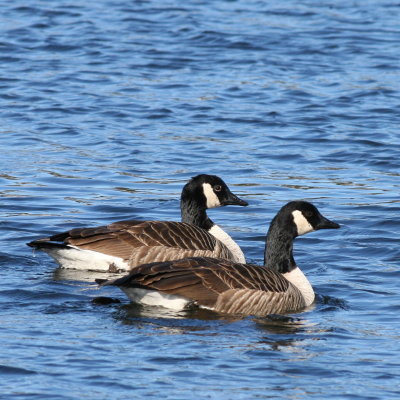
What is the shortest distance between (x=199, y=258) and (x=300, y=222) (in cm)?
150

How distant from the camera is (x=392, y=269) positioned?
12.8 metres

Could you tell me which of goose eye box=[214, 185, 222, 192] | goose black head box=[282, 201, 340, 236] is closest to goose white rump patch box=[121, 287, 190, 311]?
goose black head box=[282, 201, 340, 236]

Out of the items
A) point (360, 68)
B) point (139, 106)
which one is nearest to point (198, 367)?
point (139, 106)

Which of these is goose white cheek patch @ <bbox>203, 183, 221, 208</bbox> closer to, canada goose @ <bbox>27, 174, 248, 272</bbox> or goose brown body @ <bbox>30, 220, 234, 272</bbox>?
canada goose @ <bbox>27, 174, 248, 272</bbox>

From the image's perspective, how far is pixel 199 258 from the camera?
11.1m

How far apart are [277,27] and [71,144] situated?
11017mm

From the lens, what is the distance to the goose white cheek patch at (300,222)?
11.9 m

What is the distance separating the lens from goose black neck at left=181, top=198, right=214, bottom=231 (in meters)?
13.6

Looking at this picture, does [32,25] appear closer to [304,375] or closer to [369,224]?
[369,224]

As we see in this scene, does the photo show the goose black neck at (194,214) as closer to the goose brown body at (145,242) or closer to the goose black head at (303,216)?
the goose brown body at (145,242)

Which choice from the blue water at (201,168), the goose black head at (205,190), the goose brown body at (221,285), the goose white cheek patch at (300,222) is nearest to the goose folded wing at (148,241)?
the blue water at (201,168)

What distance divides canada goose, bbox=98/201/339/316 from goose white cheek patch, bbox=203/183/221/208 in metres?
2.22

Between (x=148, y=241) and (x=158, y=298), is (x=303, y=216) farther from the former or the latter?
(x=158, y=298)

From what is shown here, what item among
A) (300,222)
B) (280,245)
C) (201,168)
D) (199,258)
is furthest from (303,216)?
Answer: (201,168)
